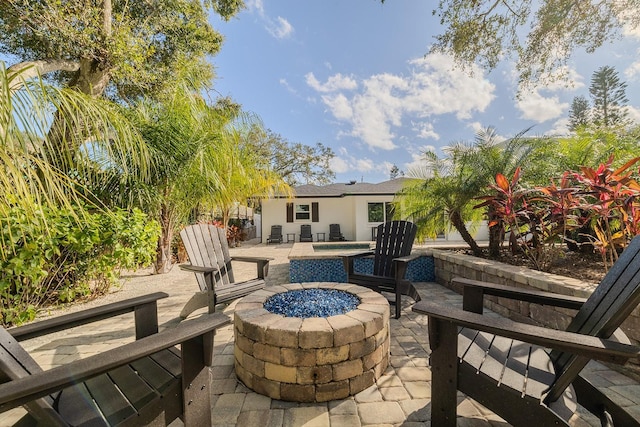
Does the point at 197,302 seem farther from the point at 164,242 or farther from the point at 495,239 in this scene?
the point at 495,239

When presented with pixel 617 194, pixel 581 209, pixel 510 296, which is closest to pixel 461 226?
pixel 581 209

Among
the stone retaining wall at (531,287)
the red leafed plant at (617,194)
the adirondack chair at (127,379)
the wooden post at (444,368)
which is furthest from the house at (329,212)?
the adirondack chair at (127,379)

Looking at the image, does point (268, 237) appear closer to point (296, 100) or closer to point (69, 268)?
point (296, 100)

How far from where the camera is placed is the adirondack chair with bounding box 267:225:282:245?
44.9 ft

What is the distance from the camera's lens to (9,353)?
3.70 feet

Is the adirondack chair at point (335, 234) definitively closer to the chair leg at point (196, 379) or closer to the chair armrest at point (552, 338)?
the chair armrest at point (552, 338)

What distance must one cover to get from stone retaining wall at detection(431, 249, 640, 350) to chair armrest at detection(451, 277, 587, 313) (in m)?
0.70

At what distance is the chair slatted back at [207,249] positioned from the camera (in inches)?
130

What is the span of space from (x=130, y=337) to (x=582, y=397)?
3.74 m

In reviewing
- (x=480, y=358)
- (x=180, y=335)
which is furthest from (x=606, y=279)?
(x=180, y=335)

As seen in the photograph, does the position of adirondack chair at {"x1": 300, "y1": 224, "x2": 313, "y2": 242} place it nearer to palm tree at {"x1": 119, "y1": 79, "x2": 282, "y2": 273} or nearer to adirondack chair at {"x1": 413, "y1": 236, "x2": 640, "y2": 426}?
palm tree at {"x1": 119, "y1": 79, "x2": 282, "y2": 273}

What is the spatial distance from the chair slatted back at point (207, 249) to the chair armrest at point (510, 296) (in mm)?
2755

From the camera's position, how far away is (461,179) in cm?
476

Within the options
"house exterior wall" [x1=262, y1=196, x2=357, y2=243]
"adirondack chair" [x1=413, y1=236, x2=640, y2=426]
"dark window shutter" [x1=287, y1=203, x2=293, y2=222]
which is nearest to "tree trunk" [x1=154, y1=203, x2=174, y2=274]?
"adirondack chair" [x1=413, y1=236, x2=640, y2=426]
